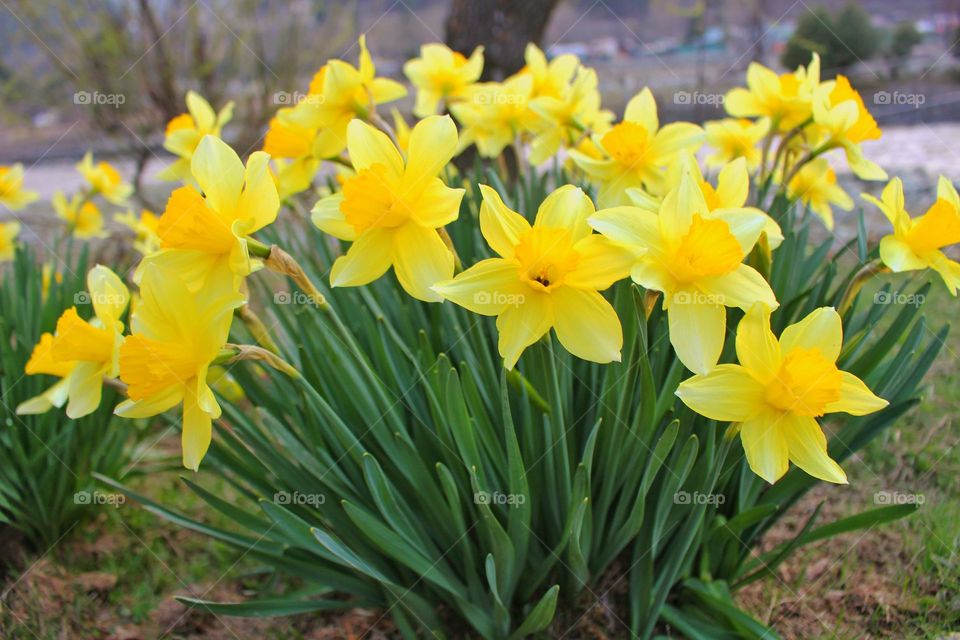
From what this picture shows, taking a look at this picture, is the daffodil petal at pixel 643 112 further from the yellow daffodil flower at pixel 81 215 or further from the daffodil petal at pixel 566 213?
the yellow daffodil flower at pixel 81 215

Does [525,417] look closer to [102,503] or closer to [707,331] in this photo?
[707,331]

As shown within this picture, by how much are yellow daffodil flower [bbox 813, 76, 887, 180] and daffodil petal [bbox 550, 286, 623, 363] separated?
919 mm

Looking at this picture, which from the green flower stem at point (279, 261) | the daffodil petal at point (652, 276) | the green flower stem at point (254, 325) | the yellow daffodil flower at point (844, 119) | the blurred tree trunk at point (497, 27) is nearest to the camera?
the daffodil petal at point (652, 276)

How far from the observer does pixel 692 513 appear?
1.30 m

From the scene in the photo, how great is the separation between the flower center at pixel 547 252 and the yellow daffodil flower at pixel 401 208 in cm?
13

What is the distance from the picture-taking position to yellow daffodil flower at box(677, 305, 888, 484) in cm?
107

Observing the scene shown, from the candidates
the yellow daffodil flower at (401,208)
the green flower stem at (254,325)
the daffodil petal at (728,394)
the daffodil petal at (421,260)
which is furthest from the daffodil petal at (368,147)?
A: the daffodil petal at (728,394)

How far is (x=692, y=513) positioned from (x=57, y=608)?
154cm

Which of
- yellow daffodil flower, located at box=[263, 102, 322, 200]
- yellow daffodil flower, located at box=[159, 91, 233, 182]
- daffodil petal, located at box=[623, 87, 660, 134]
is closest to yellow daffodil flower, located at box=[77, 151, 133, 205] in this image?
yellow daffodil flower, located at box=[159, 91, 233, 182]

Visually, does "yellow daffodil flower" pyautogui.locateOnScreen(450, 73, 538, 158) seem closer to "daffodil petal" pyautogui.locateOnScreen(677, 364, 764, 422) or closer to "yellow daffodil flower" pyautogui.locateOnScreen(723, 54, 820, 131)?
"yellow daffodil flower" pyautogui.locateOnScreen(723, 54, 820, 131)

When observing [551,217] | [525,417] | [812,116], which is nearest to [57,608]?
[525,417]

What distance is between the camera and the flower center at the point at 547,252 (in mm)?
1059

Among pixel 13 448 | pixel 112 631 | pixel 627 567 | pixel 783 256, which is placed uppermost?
pixel 783 256

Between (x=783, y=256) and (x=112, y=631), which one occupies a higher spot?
(x=783, y=256)
